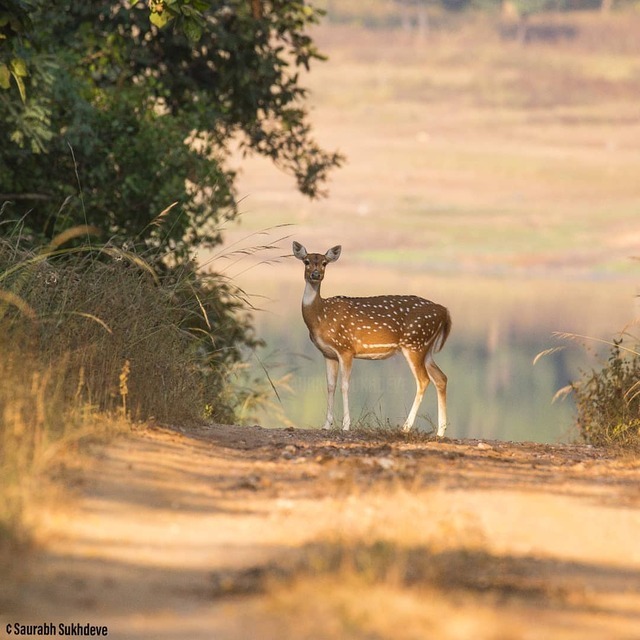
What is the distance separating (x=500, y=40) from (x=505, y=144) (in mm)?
15031

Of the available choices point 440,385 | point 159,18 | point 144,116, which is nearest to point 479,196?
point 144,116

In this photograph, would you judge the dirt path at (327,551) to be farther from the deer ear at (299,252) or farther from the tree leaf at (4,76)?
the deer ear at (299,252)

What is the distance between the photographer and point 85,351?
1053cm

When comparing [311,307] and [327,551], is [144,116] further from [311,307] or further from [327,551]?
[327,551]

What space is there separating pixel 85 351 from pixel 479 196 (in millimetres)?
65926

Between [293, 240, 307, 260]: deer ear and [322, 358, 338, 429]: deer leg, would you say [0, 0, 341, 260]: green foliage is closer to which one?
[293, 240, 307, 260]: deer ear

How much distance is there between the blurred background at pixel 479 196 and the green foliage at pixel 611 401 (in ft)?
25.1

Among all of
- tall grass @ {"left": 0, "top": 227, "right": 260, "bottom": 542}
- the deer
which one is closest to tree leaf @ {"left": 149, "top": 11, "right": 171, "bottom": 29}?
tall grass @ {"left": 0, "top": 227, "right": 260, "bottom": 542}

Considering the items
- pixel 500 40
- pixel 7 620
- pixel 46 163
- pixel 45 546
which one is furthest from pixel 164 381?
pixel 500 40

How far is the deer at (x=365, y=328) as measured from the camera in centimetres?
1556

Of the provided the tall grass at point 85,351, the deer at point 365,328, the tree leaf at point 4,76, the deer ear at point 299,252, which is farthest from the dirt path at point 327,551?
the deer ear at point 299,252

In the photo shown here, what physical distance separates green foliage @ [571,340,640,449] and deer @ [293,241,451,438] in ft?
4.62

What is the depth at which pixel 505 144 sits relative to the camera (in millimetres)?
83562

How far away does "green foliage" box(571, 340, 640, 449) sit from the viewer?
14.1 m
